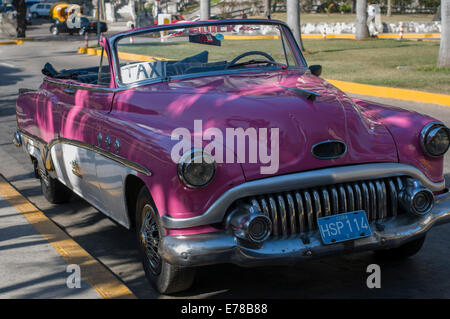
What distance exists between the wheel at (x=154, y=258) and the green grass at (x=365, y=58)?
4.83 ft

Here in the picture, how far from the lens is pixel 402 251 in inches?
187

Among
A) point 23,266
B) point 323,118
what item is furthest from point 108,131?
point 323,118

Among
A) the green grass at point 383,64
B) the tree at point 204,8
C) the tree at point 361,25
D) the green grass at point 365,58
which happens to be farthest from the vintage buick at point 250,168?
the tree at point 361,25

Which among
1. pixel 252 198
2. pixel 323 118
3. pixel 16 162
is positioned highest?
pixel 323 118

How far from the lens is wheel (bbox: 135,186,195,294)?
158 inches

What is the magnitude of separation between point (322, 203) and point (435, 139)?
3.18 ft

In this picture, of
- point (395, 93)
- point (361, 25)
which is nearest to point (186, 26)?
point (395, 93)

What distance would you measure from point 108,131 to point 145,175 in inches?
29.7

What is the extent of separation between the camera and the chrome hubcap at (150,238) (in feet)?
13.5

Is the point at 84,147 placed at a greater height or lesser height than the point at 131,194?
greater

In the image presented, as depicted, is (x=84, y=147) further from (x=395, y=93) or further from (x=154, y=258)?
(x=395, y=93)

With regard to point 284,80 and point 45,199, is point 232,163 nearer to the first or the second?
point 284,80

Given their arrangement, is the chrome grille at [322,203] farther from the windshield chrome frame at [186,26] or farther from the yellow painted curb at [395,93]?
the yellow painted curb at [395,93]

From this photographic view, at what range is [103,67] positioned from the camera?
549cm
